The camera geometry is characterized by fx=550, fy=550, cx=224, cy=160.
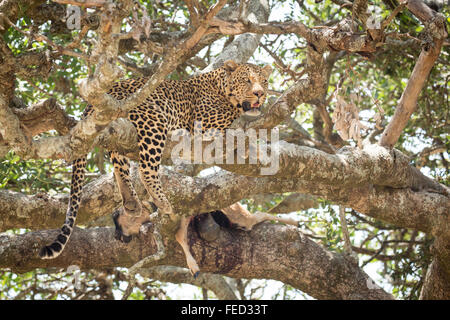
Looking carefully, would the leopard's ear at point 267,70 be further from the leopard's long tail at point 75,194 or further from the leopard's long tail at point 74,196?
the leopard's long tail at point 74,196

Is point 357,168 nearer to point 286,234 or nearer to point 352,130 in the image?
point 352,130

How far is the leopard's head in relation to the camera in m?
6.20

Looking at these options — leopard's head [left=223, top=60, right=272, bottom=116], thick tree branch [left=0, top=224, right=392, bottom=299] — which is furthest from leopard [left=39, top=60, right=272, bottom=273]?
thick tree branch [left=0, top=224, right=392, bottom=299]

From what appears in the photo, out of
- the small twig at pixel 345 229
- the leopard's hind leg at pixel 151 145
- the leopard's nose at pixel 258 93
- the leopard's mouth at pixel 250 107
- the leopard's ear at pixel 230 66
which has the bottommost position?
the small twig at pixel 345 229

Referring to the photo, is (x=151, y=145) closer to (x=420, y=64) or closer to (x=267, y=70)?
(x=267, y=70)

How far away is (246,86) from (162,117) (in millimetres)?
1380

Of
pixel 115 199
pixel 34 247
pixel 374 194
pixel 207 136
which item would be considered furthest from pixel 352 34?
pixel 34 247

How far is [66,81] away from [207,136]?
363 cm

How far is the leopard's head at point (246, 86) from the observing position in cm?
620

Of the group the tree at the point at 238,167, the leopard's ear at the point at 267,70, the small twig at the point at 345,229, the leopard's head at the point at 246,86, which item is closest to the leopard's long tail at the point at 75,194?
the tree at the point at 238,167

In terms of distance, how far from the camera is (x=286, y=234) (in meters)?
6.50

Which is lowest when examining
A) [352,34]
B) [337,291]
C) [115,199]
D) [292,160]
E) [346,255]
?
[337,291]

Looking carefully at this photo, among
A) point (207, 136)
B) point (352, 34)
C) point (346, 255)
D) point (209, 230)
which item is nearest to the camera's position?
point (352, 34)

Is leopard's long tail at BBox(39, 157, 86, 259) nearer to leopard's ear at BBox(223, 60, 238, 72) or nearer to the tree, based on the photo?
the tree
